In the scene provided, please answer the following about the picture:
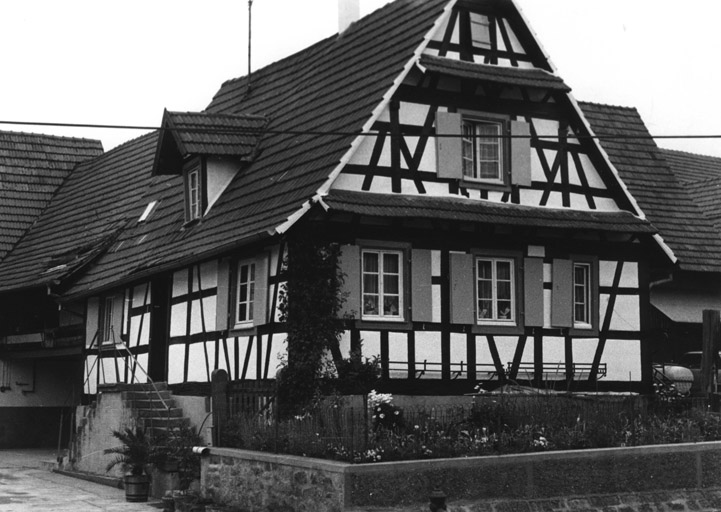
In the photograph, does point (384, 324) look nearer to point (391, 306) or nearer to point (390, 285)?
point (391, 306)

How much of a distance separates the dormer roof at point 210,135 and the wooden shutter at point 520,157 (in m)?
5.26

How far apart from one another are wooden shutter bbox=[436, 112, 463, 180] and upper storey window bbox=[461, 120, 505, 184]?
48 centimetres

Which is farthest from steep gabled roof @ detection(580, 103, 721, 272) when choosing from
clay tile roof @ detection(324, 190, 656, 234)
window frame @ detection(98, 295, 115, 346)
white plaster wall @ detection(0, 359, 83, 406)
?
white plaster wall @ detection(0, 359, 83, 406)

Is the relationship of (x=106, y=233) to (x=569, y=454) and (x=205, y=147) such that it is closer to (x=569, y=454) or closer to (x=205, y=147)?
(x=205, y=147)

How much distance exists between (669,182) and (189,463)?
15.7 meters

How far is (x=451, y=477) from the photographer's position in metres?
16.2

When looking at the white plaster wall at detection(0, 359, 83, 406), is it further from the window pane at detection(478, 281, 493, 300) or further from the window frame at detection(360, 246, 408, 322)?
the window pane at detection(478, 281, 493, 300)

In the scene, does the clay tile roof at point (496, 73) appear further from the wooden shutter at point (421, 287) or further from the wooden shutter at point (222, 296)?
the wooden shutter at point (222, 296)

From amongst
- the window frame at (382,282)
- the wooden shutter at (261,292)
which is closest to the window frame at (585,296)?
the window frame at (382,282)

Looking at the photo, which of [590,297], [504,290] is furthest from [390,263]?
[590,297]

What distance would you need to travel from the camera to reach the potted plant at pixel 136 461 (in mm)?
21438

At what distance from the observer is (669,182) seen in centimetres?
3131

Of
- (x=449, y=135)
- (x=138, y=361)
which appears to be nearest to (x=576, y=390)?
(x=449, y=135)

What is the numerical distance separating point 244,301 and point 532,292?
17.5 ft
